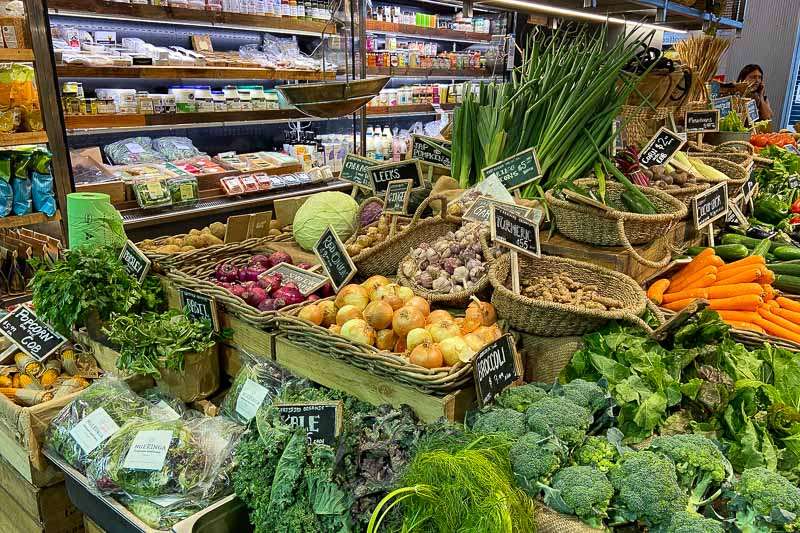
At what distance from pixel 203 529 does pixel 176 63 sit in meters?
3.60

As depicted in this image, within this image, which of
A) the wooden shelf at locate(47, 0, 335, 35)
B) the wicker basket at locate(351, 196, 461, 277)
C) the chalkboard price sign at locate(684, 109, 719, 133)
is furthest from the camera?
the chalkboard price sign at locate(684, 109, 719, 133)

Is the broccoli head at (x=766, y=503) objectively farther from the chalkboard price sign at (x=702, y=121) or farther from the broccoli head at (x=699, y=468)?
the chalkboard price sign at (x=702, y=121)

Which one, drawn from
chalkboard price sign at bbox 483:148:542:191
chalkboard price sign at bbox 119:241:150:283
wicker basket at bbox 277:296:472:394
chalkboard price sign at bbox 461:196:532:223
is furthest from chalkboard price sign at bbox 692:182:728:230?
chalkboard price sign at bbox 119:241:150:283

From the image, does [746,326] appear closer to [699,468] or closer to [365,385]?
[699,468]

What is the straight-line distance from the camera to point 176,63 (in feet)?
13.7

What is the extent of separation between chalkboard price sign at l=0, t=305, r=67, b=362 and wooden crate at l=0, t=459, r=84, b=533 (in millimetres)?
406

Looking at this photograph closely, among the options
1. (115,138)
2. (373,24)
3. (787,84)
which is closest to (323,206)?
(115,138)

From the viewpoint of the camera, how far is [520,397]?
1528 mm

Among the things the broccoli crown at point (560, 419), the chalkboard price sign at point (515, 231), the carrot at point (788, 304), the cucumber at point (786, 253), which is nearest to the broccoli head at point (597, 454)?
the broccoli crown at point (560, 419)

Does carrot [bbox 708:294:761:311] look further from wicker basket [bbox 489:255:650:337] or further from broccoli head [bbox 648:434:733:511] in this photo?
broccoli head [bbox 648:434:733:511]

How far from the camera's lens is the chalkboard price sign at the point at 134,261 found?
2303mm

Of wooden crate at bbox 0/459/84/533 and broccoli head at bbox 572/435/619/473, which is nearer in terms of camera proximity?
broccoli head at bbox 572/435/619/473

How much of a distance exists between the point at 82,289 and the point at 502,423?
1.59 metres

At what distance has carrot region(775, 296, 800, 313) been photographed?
229 cm
